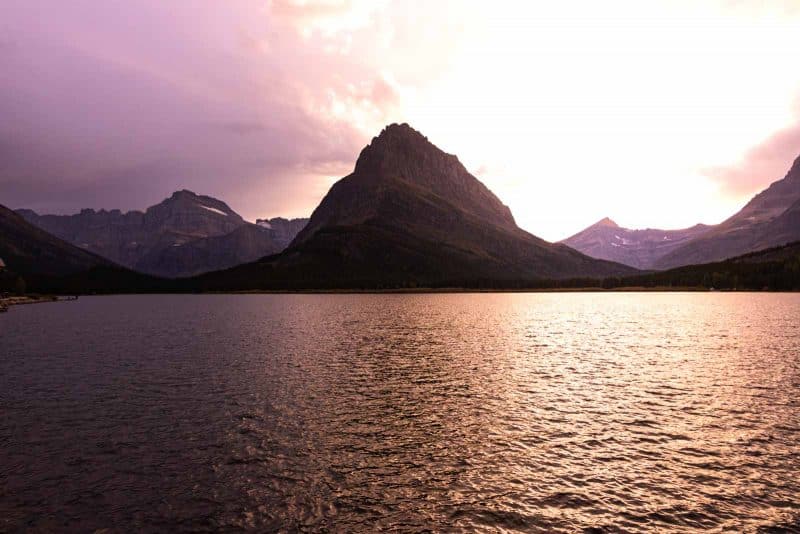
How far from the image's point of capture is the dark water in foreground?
25.4 meters

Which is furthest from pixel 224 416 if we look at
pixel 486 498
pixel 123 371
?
pixel 123 371

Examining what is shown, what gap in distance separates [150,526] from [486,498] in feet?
61.5

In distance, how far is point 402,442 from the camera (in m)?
36.8

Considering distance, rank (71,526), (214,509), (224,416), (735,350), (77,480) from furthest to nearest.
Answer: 1. (735,350)
2. (224,416)
3. (77,480)
4. (214,509)
5. (71,526)

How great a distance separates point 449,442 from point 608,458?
11.9 meters

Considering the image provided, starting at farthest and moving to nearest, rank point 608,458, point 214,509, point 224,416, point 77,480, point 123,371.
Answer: point 123,371 < point 224,416 < point 608,458 < point 77,480 < point 214,509

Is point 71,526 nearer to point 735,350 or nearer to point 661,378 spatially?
point 661,378

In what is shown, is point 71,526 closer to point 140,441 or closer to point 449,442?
point 140,441

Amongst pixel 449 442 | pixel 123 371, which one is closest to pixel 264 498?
pixel 449 442

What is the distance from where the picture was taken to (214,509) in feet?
85.4

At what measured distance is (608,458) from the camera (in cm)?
3309

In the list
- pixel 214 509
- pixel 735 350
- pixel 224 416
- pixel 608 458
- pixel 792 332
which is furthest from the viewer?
pixel 792 332

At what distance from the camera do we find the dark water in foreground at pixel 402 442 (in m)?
25.4

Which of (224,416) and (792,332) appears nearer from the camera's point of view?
(224,416)
